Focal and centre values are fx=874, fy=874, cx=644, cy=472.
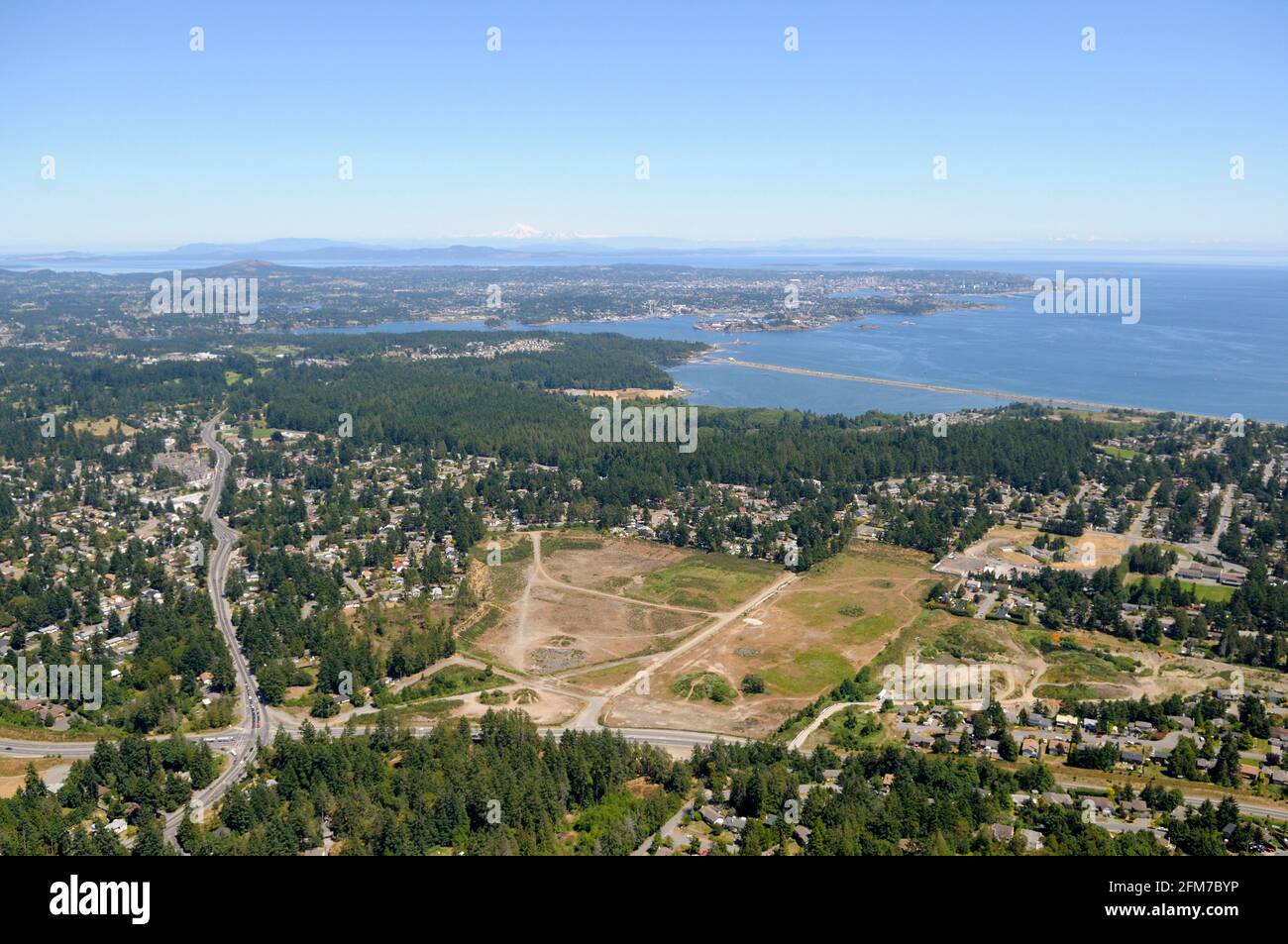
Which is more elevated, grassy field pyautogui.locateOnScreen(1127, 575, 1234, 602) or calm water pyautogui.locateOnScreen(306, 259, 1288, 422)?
calm water pyautogui.locateOnScreen(306, 259, 1288, 422)

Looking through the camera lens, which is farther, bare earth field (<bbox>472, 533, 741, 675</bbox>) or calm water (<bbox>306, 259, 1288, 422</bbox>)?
calm water (<bbox>306, 259, 1288, 422</bbox>)

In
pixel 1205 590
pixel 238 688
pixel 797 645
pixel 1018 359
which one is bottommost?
pixel 238 688

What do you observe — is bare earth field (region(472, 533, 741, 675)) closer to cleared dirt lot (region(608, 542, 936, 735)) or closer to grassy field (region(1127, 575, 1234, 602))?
cleared dirt lot (region(608, 542, 936, 735))

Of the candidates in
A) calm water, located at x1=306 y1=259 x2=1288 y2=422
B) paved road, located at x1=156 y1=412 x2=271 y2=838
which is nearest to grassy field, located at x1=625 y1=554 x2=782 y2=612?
paved road, located at x1=156 y1=412 x2=271 y2=838

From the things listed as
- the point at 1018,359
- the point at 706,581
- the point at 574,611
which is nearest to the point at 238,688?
the point at 574,611

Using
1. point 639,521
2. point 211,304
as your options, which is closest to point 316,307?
point 211,304

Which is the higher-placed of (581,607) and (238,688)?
(581,607)

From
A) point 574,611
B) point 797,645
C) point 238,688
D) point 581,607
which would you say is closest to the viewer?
point 238,688

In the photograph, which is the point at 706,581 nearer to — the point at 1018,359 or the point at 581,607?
the point at 581,607
